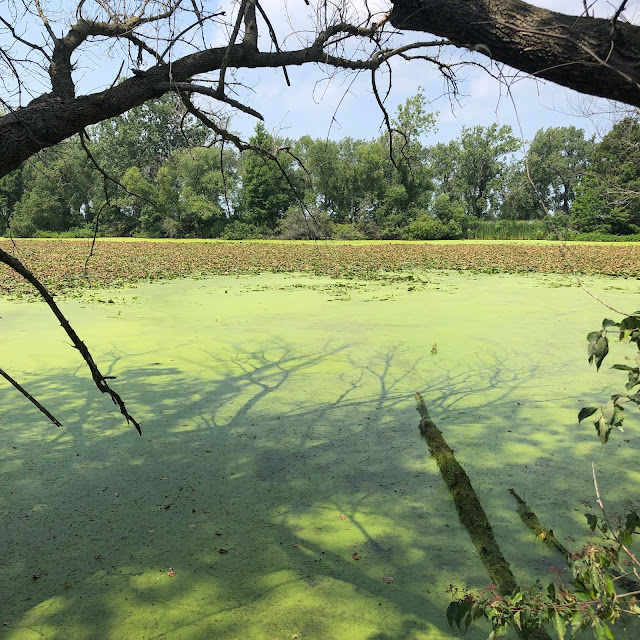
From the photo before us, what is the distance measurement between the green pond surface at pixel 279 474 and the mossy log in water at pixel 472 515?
4 centimetres

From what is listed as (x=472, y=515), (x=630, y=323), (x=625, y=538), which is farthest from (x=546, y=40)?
(x=472, y=515)

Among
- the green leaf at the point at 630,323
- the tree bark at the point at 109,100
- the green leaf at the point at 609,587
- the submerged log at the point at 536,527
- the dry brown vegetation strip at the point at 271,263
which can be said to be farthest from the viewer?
the dry brown vegetation strip at the point at 271,263

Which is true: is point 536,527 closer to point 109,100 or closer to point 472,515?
point 472,515

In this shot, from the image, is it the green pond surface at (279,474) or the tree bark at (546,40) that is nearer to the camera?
the tree bark at (546,40)

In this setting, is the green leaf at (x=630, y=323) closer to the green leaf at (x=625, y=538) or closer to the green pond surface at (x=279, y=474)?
the green leaf at (x=625, y=538)

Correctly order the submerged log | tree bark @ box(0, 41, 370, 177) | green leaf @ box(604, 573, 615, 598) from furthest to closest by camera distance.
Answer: the submerged log < tree bark @ box(0, 41, 370, 177) < green leaf @ box(604, 573, 615, 598)

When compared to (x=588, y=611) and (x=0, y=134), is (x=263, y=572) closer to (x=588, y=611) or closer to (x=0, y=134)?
(x=588, y=611)

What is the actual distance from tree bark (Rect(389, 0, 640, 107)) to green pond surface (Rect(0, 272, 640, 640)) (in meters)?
1.40

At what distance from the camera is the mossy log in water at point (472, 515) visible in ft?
5.50

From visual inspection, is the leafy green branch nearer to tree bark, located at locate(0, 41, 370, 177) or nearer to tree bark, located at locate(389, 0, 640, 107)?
tree bark, located at locate(389, 0, 640, 107)

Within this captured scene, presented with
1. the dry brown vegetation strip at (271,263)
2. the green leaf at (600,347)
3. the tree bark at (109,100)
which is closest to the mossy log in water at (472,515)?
the green leaf at (600,347)

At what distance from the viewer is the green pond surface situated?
64.9 inches

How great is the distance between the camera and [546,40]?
1.31 m

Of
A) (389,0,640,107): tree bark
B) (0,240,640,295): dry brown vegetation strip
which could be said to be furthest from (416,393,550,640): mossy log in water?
(0,240,640,295): dry brown vegetation strip
